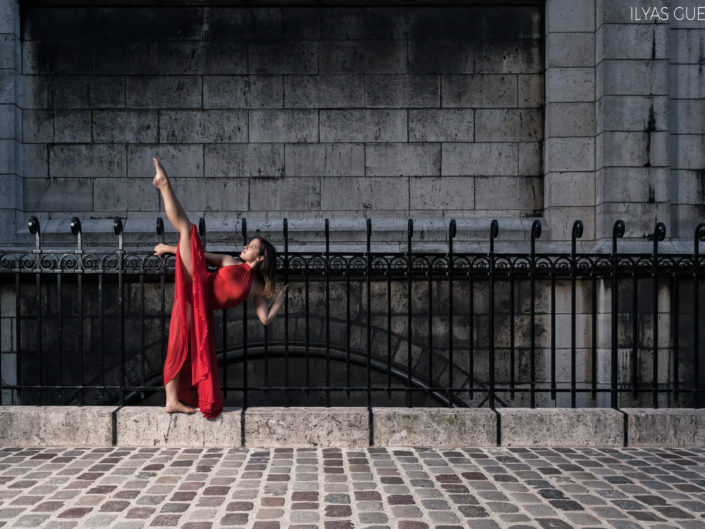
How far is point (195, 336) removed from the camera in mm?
4676

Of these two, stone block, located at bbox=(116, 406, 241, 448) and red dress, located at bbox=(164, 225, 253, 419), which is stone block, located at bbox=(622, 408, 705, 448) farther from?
red dress, located at bbox=(164, 225, 253, 419)

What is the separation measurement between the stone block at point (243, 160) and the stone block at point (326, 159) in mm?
202

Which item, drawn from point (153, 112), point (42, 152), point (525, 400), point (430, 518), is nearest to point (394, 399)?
point (525, 400)

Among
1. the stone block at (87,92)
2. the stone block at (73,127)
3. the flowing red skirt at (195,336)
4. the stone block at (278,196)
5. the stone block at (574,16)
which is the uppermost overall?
the stone block at (574,16)

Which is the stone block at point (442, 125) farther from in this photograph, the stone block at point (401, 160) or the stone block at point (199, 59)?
the stone block at point (199, 59)

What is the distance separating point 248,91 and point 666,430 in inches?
251

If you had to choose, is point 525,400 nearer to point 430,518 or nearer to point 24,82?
point 430,518

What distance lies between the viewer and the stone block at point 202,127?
755cm

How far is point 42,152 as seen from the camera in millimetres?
7555

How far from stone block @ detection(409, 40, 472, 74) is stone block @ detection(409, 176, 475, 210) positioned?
59.6 inches

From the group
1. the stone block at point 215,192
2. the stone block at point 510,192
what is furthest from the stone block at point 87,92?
the stone block at point 510,192

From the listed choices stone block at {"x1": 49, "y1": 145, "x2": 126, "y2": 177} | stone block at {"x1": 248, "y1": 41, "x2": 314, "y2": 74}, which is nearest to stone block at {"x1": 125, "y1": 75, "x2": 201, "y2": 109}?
stone block at {"x1": 49, "y1": 145, "x2": 126, "y2": 177}

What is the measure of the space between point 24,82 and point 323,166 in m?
4.29

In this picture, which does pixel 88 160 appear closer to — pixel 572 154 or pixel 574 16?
pixel 572 154
